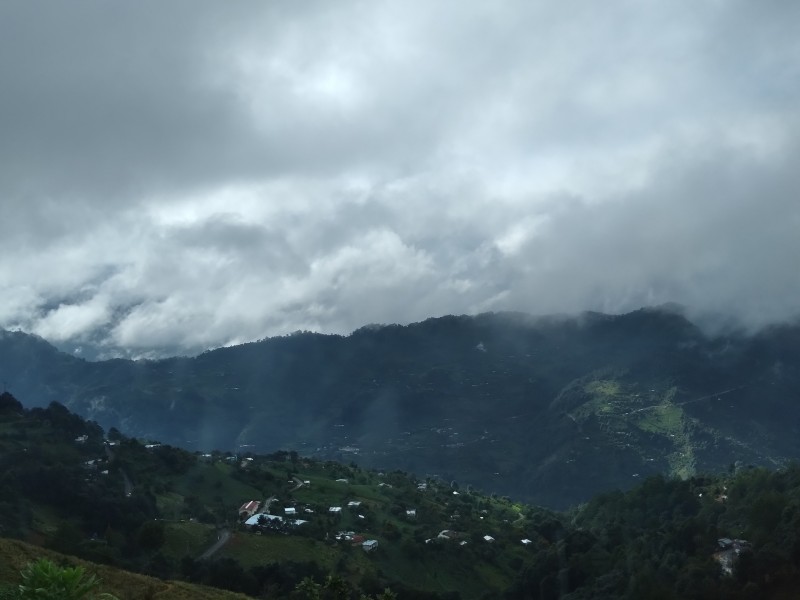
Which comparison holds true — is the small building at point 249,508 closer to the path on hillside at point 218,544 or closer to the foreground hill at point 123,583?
the path on hillside at point 218,544

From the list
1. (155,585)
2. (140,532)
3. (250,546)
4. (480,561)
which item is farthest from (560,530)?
(155,585)

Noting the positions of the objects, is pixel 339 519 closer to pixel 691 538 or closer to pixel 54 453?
pixel 54 453

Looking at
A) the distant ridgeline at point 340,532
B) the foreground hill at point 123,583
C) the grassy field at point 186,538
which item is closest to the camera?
the foreground hill at point 123,583

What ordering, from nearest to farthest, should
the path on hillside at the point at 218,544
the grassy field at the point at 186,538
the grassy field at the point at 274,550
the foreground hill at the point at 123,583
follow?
the foreground hill at the point at 123,583
the path on hillside at the point at 218,544
the grassy field at the point at 186,538
the grassy field at the point at 274,550

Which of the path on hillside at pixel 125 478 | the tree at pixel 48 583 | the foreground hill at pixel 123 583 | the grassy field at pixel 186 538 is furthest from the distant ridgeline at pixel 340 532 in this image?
the tree at pixel 48 583

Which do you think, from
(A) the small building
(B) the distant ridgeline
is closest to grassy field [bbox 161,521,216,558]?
(B) the distant ridgeline

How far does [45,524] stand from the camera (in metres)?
73.6

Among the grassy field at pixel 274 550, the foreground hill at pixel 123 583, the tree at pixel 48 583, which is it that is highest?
the tree at pixel 48 583

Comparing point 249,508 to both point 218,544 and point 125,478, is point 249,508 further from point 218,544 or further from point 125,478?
point 218,544

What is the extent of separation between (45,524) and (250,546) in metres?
21.8

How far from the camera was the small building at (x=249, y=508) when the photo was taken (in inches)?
4039

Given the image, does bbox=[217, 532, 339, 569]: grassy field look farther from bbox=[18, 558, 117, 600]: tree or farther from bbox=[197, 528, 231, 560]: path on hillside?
bbox=[18, 558, 117, 600]: tree

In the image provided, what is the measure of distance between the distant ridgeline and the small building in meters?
0.40

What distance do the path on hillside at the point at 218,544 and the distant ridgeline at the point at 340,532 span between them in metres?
0.38
